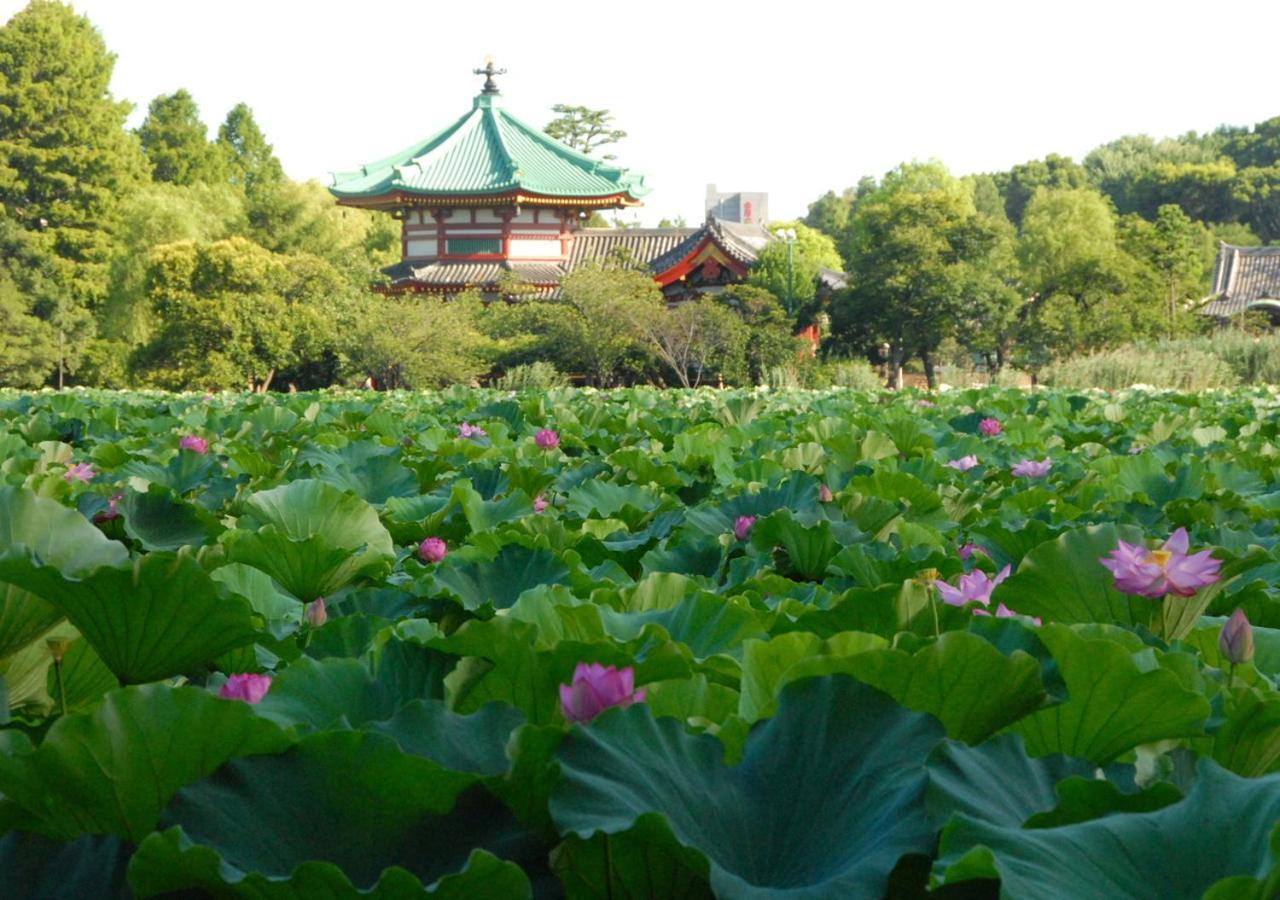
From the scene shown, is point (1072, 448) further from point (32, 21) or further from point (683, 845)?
point (32, 21)

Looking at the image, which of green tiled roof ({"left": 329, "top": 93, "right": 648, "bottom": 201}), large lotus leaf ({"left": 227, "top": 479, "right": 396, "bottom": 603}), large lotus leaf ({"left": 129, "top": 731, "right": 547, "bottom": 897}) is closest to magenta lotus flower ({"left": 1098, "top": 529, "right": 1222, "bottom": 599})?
large lotus leaf ({"left": 129, "top": 731, "right": 547, "bottom": 897})

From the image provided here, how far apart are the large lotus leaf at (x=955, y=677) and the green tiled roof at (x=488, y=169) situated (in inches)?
1141

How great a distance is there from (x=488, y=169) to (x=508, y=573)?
30.3 m

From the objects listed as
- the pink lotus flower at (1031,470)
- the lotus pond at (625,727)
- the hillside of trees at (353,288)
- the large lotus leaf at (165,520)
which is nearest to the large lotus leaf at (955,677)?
the lotus pond at (625,727)

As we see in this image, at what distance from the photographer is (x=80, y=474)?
2543mm

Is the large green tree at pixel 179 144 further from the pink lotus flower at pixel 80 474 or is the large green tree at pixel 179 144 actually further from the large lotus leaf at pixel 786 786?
the large lotus leaf at pixel 786 786

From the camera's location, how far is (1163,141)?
73.3 meters

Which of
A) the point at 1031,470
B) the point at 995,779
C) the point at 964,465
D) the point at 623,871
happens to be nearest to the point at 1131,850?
the point at 995,779

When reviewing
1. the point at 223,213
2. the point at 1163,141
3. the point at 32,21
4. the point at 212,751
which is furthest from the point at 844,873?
the point at 1163,141

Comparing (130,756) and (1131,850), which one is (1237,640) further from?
(130,756)

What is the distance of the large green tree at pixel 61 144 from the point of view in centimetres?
3525

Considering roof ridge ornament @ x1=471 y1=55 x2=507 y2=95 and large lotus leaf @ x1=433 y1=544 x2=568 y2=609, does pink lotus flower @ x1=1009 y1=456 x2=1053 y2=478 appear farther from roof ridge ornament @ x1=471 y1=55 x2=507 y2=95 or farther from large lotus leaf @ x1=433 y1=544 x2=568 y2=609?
roof ridge ornament @ x1=471 y1=55 x2=507 y2=95

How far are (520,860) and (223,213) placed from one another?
3593 cm

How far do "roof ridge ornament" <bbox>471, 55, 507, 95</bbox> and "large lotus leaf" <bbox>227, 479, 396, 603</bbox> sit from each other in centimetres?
3396
